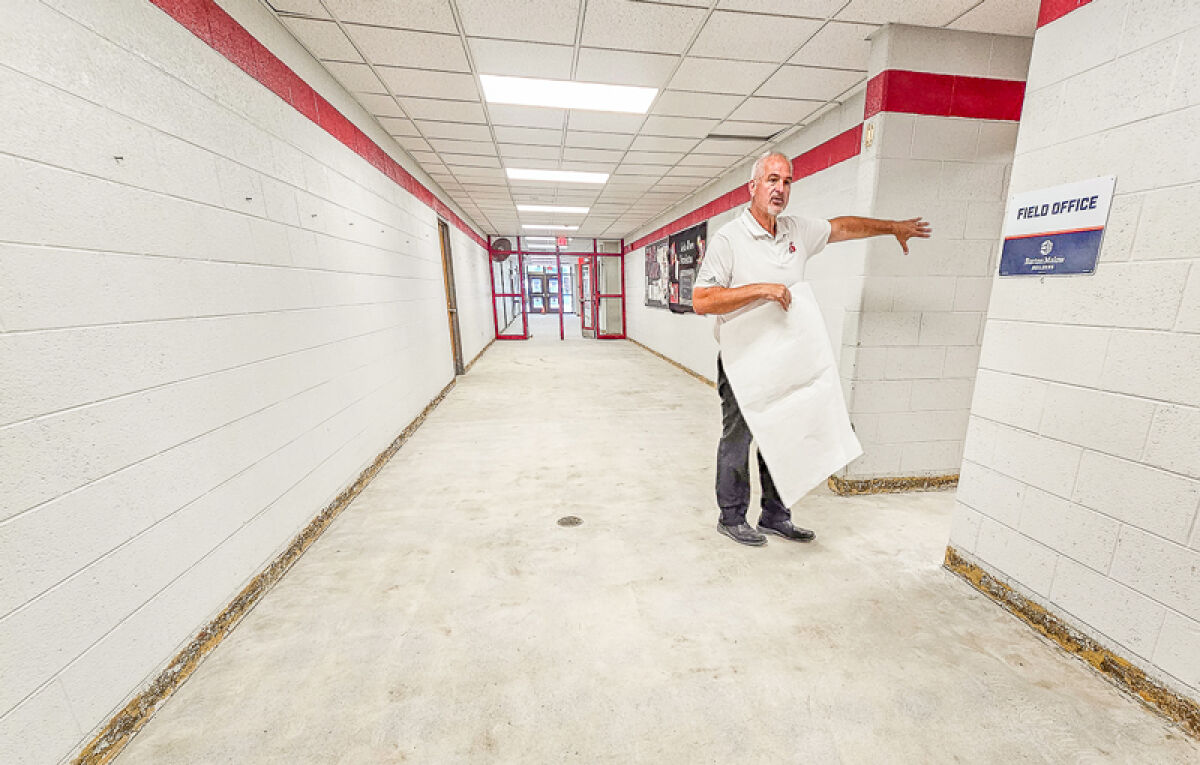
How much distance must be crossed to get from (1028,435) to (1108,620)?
61cm

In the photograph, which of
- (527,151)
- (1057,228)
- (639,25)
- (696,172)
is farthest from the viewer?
(696,172)

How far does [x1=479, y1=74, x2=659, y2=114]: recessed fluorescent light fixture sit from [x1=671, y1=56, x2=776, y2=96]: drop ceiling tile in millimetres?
266

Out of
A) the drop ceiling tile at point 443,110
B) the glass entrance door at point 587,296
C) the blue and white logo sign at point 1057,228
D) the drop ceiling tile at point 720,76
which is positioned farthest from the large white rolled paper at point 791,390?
the glass entrance door at point 587,296

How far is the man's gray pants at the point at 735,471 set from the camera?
2.06m

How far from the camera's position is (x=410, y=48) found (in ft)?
8.06

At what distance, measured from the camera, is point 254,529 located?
6.05ft

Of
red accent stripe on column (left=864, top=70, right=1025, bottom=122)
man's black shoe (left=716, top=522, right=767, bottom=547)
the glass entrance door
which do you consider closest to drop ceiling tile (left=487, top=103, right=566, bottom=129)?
red accent stripe on column (left=864, top=70, right=1025, bottom=122)

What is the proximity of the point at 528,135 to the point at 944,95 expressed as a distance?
2972 mm

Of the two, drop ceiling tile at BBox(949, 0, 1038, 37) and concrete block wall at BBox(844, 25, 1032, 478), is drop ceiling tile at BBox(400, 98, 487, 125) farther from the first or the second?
drop ceiling tile at BBox(949, 0, 1038, 37)

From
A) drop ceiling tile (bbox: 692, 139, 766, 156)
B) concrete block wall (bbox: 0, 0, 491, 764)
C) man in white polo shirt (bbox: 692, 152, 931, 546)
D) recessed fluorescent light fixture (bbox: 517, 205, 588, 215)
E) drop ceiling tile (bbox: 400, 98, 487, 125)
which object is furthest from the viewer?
recessed fluorescent light fixture (bbox: 517, 205, 588, 215)

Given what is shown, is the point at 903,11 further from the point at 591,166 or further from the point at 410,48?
the point at 591,166

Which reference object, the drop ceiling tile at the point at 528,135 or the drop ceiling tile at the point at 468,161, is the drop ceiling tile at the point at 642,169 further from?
the drop ceiling tile at the point at 468,161

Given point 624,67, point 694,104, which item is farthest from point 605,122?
point 624,67

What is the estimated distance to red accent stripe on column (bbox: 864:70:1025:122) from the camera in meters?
2.35
